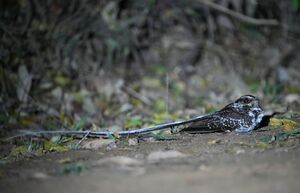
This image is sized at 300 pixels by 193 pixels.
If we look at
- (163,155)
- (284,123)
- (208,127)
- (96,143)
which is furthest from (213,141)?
(96,143)

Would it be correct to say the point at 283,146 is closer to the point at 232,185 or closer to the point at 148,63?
the point at 232,185

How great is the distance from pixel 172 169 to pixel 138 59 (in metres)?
5.52

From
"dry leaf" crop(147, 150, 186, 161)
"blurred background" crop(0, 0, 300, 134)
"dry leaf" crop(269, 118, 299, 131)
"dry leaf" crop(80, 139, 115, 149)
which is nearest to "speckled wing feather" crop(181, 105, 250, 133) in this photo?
"dry leaf" crop(269, 118, 299, 131)

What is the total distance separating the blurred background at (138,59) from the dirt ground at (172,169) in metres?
2.02

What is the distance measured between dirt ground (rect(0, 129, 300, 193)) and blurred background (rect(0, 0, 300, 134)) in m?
2.02

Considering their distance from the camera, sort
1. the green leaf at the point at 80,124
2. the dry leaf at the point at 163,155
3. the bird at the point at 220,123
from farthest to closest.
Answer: the green leaf at the point at 80,124 → the bird at the point at 220,123 → the dry leaf at the point at 163,155

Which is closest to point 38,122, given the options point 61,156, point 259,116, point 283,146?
point 61,156

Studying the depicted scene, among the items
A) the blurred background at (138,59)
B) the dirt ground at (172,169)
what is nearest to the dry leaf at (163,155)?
the dirt ground at (172,169)

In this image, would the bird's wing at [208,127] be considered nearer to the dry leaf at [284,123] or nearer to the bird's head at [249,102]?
the bird's head at [249,102]

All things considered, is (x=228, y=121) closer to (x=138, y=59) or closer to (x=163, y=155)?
(x=163, y=155)

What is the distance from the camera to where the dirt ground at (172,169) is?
3.86 m

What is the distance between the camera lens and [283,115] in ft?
22.0

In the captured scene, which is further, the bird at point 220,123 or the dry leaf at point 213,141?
the bird at point 220,123

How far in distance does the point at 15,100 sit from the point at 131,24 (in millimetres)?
2479
